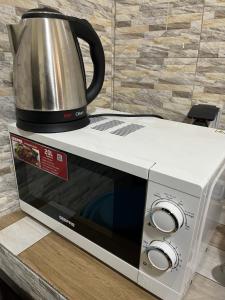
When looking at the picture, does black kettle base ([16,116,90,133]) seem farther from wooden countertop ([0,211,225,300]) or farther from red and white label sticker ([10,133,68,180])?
wooden countertop ([0,211,225,300])

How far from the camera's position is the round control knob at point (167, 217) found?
371 mm

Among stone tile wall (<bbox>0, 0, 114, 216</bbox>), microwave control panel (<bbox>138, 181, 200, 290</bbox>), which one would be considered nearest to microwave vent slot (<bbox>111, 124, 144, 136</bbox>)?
microwave control panel (<bbox>138, 181, 200, 290</bbox>)

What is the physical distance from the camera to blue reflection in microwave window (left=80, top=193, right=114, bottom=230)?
492 mm

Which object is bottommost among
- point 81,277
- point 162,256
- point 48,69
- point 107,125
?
point 81,277

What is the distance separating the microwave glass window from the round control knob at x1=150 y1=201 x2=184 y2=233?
0.04 meters

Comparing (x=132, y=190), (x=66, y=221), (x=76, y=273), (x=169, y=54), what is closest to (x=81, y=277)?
(x=76, y=273)

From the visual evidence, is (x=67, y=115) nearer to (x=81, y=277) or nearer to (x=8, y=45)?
(x=8, y=45)

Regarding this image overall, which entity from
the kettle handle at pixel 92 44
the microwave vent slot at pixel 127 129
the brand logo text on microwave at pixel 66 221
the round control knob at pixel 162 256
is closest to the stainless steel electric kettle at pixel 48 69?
the kettle handle at pixel 92 44

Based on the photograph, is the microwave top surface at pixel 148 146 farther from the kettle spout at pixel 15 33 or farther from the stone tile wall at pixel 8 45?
the kettle spout at pixel 15 33

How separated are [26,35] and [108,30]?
0.44 m

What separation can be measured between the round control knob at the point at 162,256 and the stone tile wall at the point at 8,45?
1.54ft

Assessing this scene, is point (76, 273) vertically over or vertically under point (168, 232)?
under

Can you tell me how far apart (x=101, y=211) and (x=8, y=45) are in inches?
19.5

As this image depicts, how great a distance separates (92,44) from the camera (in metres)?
0.58
